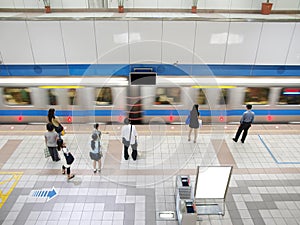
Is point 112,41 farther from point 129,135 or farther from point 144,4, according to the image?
point 129,135

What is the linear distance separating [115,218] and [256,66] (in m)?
7.89

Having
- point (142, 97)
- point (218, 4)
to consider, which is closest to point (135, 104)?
point (142, 97)

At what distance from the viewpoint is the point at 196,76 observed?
10172mm

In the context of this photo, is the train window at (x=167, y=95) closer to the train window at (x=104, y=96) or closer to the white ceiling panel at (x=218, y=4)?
the train window at (x=104, y=96)

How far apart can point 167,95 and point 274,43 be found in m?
4.68

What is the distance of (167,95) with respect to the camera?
386 inches

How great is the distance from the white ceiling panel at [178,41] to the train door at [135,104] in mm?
1713

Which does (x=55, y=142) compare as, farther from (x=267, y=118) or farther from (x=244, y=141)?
(x=267, y=118)

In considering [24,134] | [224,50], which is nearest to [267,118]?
[224,50]

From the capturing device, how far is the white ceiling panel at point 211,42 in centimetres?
948

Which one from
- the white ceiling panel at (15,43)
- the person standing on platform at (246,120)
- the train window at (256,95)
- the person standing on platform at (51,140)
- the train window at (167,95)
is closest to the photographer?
the person standing on platform at (51,140)

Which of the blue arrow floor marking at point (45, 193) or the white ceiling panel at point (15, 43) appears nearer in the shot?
the blue arrow floor marking at point (45, 193)

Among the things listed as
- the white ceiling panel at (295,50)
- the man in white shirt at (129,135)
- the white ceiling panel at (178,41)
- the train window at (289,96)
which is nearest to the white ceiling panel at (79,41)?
the white ceiling panel at (178,41)

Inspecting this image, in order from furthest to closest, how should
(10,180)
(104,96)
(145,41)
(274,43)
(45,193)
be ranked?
(104,96)
(274,43)
(145,41)
(10,180)
(45,193)
